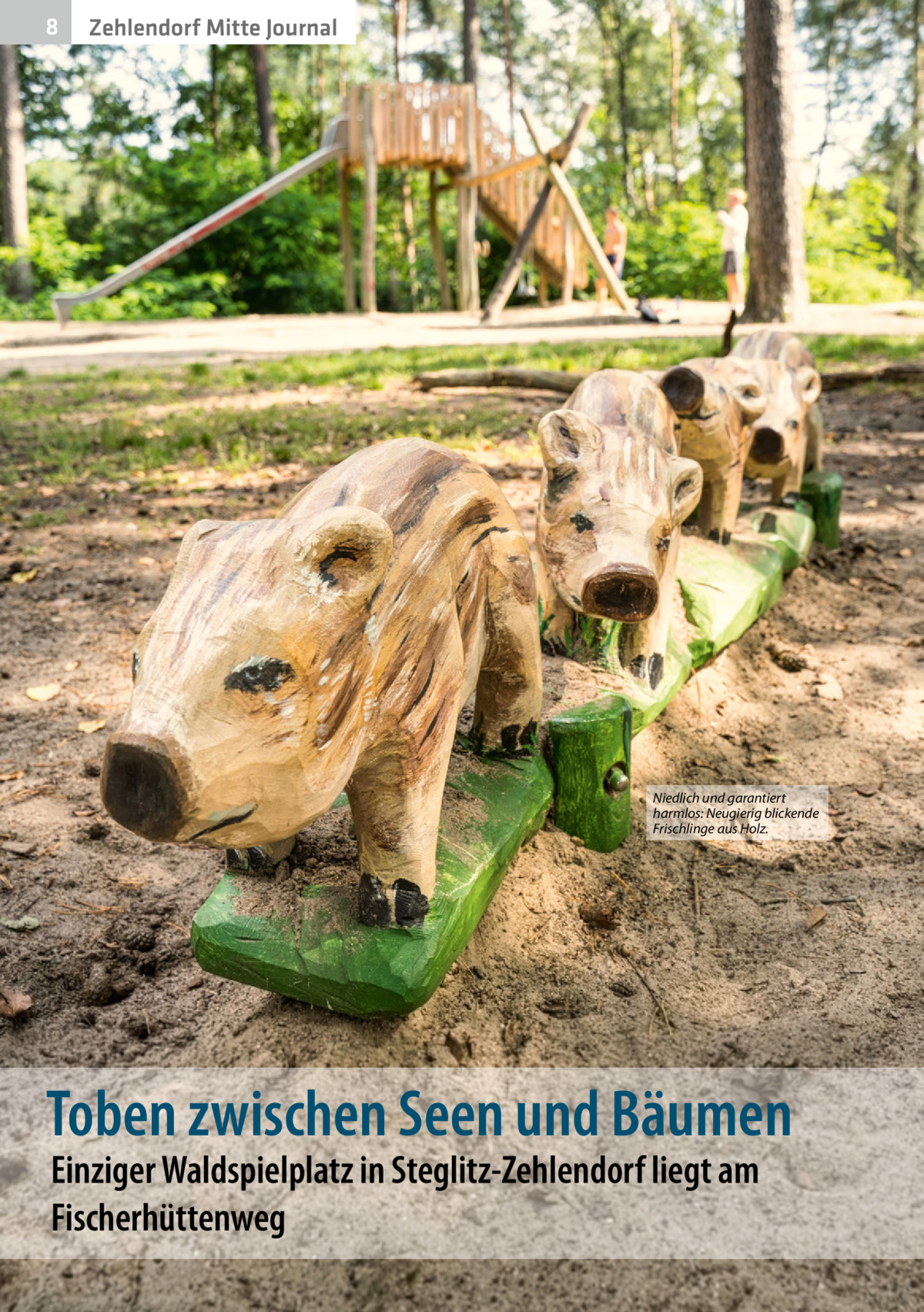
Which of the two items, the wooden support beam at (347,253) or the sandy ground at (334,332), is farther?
the wooden support beam at (347,253)

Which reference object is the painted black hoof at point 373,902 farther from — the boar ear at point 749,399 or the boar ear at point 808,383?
the boar ear at point 808,383

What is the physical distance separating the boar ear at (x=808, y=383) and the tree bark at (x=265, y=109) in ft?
66.1

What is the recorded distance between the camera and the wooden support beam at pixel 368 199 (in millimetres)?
14000

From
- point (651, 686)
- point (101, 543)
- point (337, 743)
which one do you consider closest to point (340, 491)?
point (337, 743)

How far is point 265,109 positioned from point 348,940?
24.3 meters

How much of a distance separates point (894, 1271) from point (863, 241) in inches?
1109

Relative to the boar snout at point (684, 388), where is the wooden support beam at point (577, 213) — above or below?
above

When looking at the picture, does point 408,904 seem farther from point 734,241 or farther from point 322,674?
point 734,241

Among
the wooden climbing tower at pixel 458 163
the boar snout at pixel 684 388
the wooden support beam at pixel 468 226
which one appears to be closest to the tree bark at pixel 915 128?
the wooden climbing tower at pixel 458 163

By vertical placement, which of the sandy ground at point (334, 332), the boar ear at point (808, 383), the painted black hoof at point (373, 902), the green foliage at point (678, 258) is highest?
the green foliage at point (678, 258)

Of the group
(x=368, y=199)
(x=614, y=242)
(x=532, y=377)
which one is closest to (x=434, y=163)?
(x=368, y=199)

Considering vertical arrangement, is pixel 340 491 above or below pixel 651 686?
above

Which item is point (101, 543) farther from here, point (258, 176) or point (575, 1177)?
point (258, 176)

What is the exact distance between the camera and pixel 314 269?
21.2 metres
